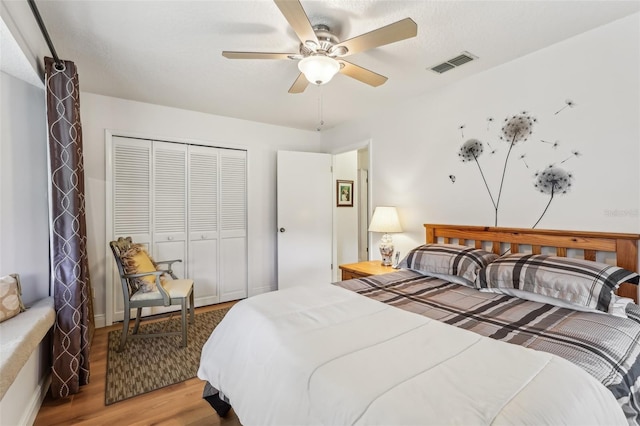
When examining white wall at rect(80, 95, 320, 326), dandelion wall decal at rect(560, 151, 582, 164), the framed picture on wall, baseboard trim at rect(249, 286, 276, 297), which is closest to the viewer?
dandelion wall decal at rect(560, 151, 582, 164)

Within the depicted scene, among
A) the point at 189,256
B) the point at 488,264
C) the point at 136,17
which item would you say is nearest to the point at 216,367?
the point at 488,264

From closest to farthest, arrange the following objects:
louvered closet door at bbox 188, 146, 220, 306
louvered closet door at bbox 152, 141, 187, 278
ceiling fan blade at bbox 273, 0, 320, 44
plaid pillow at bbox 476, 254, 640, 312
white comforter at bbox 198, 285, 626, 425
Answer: white comforter at bbox 198, 285, 626, 425 < ceiling fan blade at bbox 273, 0, 320, 44 < plaid pillow at bbox 476, 254, 640, 312 < louvered closet door at bbox 152, 141, 187, 278 < louvered closet door at bbox 188, 146, 220, 306

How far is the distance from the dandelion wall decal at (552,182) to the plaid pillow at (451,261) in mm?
487

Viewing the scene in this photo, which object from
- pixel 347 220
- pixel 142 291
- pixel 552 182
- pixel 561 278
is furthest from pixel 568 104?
pixel 142 291

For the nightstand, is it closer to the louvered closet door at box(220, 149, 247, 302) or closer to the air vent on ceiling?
the louvered closet door at box(220, 149, 247, 302)

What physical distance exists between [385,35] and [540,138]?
1475 millimetres

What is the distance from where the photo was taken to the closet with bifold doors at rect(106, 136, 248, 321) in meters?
3.24

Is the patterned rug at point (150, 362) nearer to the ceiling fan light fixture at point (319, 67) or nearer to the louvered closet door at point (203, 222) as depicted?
the louvered closet door at point (203, 222)

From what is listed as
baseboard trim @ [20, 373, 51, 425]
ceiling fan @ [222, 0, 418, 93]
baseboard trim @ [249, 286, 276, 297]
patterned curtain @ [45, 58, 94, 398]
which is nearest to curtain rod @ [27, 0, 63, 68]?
patterned curtain @ [45, 58, 94, 398]

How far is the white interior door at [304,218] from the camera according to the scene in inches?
160

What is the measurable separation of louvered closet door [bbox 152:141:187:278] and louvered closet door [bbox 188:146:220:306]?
88 mm

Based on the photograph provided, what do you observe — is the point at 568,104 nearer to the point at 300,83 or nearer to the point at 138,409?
the point at 300,83

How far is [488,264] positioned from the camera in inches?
84.7

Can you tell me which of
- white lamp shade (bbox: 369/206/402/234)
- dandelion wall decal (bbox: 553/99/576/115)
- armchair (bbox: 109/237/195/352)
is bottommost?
armchair (bbox: 109/237/195/352)
